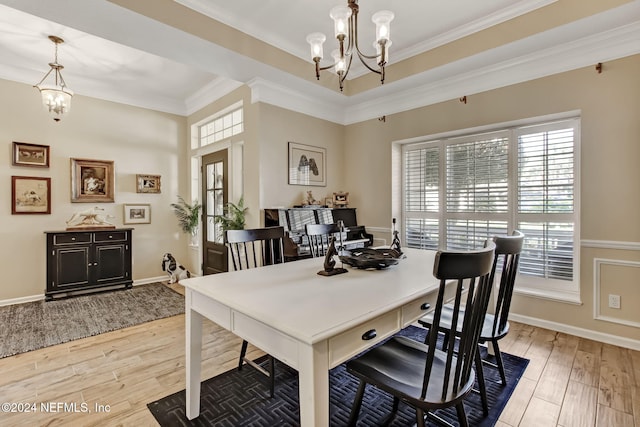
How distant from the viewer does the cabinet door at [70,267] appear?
3969 mm

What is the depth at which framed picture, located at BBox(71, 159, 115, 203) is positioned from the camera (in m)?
4.33

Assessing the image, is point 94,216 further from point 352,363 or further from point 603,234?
point 603,234

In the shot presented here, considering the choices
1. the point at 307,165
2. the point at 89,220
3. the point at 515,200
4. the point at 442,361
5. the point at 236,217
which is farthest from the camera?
the point at 89,220

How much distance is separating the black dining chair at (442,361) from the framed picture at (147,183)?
4.75 m

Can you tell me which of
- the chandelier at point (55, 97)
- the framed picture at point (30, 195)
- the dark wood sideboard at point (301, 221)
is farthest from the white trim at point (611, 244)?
the framed picture at point (30, 195)

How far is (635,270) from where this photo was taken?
2.57m

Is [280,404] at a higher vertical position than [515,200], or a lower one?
lower

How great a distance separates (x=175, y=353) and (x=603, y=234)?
12.8 feet

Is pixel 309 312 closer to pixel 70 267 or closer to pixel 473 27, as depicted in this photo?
pixel 473 27

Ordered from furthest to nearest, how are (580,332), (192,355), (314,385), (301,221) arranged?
(301,221)
(580,332)
(192,355)
(314,385)

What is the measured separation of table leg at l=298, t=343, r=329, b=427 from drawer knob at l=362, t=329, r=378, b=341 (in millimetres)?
225

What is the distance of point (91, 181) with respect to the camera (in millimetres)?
4453

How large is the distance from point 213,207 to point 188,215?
0.74 m

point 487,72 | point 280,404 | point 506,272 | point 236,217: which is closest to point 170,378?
point 280,404
